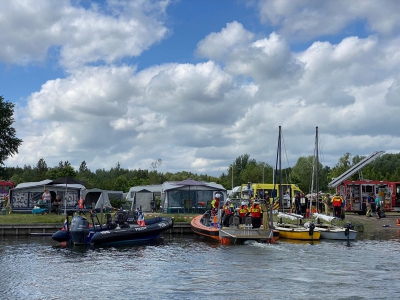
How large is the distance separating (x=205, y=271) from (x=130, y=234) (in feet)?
29.7

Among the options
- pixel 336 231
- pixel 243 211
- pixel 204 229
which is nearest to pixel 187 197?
pixel 204 229

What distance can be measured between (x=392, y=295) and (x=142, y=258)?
1045cm

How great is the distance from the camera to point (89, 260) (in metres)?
21.0

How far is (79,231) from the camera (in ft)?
81.6

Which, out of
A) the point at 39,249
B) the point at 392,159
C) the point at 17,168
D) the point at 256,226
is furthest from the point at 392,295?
the point at 17,168

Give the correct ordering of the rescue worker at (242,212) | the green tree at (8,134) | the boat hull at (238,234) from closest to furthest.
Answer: the boat hull at (238,234), the rescue worker at (242,212), the green tree at (8,134)

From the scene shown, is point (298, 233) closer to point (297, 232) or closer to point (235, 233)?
point (297, 232)

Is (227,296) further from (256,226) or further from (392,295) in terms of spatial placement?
(256,226)

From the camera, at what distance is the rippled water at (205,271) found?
14.9 metres

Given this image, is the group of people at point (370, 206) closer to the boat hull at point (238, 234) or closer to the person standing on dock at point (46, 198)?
the boat hull at point (238, 234)

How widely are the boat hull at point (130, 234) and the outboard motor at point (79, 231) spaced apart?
46 cm

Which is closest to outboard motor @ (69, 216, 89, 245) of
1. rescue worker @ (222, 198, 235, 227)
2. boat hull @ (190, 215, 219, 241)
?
boat hull @ (190, 215, 219, 241)

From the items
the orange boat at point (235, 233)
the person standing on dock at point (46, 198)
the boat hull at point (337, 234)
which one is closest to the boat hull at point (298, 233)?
the boat hull at point (337, 234)

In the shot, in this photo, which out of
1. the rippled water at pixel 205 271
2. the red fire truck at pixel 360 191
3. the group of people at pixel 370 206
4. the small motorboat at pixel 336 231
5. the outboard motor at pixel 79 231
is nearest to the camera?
the rippled water at pixel 205 271
